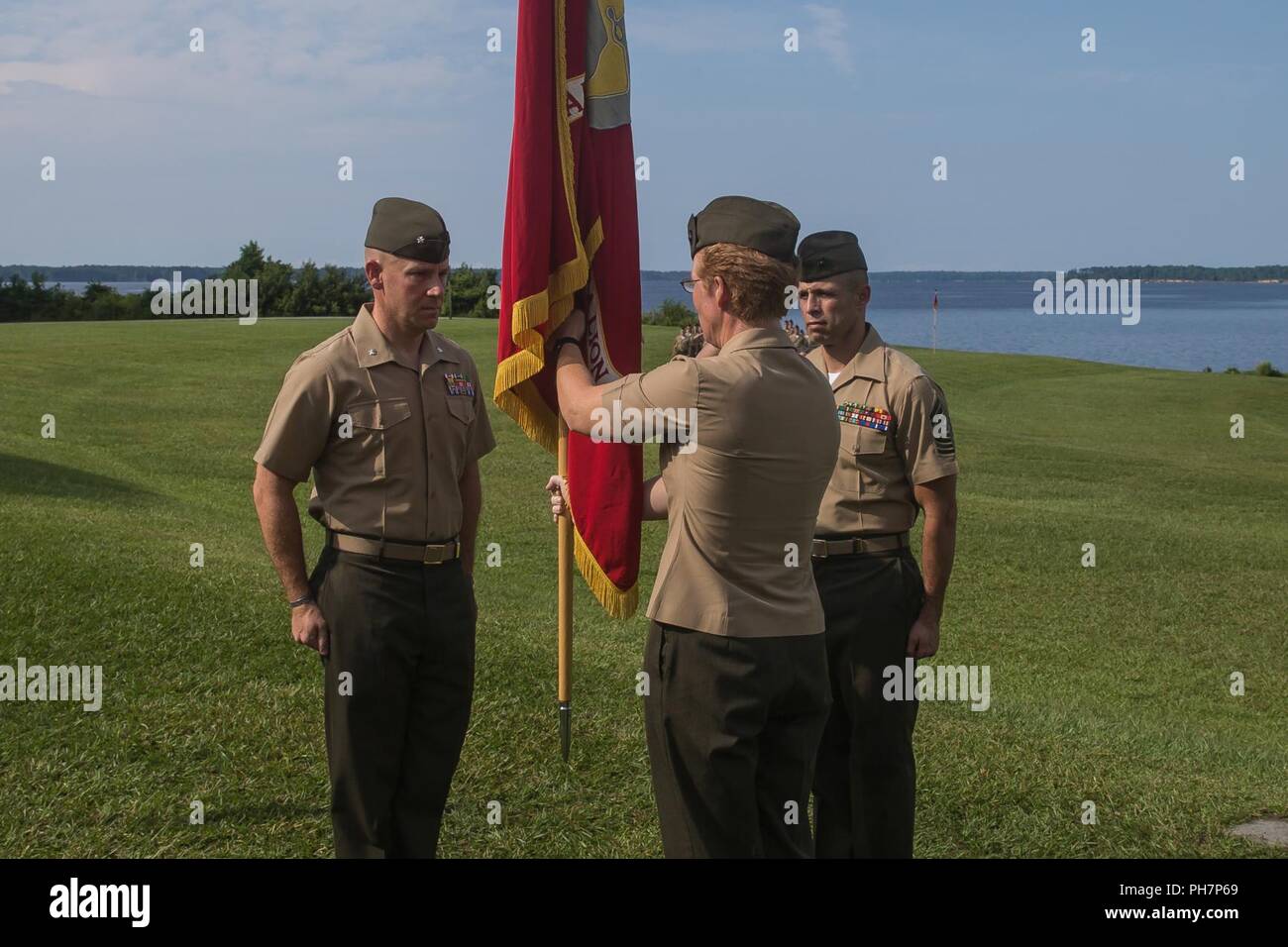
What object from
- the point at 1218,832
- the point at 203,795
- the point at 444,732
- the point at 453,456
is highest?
the point at 453,456

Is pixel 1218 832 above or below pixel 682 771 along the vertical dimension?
below

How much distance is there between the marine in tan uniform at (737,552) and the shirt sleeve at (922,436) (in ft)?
4.36

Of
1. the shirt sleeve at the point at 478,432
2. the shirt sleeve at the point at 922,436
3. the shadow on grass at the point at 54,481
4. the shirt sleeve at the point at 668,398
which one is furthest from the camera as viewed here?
the shadow on grass at the point at 54,481

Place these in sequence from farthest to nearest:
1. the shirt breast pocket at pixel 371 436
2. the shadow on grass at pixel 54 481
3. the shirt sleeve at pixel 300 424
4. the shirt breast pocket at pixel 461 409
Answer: the shadow on grass at pixel 54 481 → the shirt breast pocket at pixel 461 409 → the shirt breast pocket at pixel 371 436 → the shirt sleeve at pixel 300 424

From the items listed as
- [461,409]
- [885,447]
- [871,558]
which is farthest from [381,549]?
[885,447]

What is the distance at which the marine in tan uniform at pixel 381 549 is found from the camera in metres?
4.37

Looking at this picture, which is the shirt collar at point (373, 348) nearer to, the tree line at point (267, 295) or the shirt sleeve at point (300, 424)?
the shirt sleeve at point (300, 424)

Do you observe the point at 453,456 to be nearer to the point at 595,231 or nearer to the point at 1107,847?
the point at 595,231

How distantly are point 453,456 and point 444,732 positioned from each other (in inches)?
37.9

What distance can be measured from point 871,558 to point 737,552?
57.8 inches

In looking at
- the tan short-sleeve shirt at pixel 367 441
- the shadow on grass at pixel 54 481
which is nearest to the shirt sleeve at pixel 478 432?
the tan short-sleeve shirt at pixel 367 441

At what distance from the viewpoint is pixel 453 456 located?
4.66 meters

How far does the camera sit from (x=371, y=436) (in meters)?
4.45
